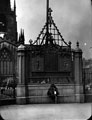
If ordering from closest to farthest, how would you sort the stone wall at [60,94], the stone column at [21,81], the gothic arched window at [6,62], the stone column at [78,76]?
the stone column at [21,81] → the stone wall at [60,94] → the stone column at [78,76] → the gothic arched window at [6,62]

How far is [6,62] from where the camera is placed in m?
52.8

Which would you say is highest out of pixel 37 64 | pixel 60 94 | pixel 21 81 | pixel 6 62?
pixel 6 62

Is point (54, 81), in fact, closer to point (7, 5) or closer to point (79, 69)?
point (79, 69)

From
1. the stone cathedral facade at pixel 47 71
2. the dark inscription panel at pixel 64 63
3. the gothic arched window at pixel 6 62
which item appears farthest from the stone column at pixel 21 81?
the gothic arched window at pixel 6 62

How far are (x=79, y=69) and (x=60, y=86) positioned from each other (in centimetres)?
198

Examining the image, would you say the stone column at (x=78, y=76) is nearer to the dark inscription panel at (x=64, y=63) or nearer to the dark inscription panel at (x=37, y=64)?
the dark inscription panel at (x=64, y=63)

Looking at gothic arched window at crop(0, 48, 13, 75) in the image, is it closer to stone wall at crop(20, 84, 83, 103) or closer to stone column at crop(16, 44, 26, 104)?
stone column at crop(16, 44, 26, 104)

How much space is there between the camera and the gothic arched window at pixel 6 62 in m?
51.5

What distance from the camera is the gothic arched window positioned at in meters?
51.5

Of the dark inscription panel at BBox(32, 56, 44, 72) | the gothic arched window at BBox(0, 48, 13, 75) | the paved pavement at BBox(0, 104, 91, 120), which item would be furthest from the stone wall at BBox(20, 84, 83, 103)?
the gothic arched window at BBox(0, 48, 13, 75)

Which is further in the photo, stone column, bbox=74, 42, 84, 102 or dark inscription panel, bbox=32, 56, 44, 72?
stone column, bbox=74, 42, 84, 102

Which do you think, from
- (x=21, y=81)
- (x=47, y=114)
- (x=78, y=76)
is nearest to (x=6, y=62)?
(x=21, y=81)

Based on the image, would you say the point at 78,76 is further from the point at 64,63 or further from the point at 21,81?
the point at 21,81

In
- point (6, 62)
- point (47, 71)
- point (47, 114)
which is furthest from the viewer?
point (6, 62)
